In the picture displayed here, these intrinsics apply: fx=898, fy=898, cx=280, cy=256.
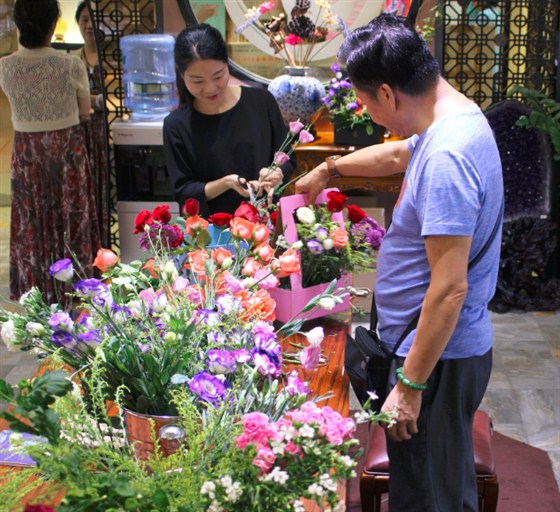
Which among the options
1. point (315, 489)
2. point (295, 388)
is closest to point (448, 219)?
point (295, 388)

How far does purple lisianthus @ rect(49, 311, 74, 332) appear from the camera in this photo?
174cm

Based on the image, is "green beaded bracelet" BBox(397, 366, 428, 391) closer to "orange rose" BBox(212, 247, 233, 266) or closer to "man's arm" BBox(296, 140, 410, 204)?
"orange rose" BBox(212, 247, 233, 266)

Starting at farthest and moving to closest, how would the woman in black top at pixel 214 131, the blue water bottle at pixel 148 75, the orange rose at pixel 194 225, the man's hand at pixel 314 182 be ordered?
the blue water bottle at pixel 148 75 → the woman in black top at pixel 214 131 → the man's hand at pixel 314 182 → the orange rose at pixel 194 225

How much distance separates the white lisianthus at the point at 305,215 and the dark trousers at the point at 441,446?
61 centimetres

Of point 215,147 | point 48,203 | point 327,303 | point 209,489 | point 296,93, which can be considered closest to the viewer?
point 209,489

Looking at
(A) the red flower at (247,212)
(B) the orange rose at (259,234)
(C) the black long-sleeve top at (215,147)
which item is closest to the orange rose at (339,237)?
(A) the red flower at (247,212)

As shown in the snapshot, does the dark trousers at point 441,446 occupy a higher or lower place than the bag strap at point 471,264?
lower

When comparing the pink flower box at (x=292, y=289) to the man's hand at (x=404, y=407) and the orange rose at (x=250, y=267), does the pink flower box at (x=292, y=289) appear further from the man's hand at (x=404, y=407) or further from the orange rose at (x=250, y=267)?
the man's hand at (x=404, y=407)

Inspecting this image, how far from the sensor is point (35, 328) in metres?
1.76

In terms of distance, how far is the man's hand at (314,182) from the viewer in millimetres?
2549

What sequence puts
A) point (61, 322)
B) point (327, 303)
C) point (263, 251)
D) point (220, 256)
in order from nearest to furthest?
point (61, 322) → point (327, 303) → point (220, 256) → point (263, 251)

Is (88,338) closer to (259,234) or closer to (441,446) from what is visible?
(259,234)

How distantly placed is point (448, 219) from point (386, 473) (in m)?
1.07

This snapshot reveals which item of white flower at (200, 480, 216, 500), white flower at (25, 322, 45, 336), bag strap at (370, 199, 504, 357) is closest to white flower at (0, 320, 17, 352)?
white flower at (25, 322, 45, 336)
